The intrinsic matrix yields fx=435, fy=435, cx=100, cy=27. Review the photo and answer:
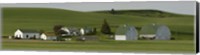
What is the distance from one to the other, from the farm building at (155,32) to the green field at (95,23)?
0.02 metres

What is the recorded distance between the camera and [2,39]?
2.30 m

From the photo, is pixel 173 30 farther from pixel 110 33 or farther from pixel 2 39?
pixel 2 39

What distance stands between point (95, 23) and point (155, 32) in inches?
11.9

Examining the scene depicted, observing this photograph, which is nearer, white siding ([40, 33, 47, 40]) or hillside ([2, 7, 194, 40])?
hillside ([2, 7, 194, 40])

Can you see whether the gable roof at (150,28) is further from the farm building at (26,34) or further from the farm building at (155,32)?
the farm building at (26,34)

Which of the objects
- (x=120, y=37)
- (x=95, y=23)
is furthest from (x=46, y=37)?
(x=120, y=37)

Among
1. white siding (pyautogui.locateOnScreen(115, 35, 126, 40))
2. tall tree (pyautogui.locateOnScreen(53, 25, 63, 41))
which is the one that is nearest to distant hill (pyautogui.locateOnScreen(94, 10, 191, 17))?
white siding (pyautogui.locateOnScreen(115, 35, 126, 40))

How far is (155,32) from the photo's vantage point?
2.14 metres

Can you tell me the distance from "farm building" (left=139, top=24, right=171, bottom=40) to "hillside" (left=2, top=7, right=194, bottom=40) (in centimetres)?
2

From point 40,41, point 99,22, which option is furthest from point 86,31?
point 40,41

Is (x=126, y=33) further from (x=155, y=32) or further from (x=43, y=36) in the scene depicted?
(x=43, y=36)

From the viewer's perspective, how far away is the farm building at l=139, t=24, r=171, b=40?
212cm

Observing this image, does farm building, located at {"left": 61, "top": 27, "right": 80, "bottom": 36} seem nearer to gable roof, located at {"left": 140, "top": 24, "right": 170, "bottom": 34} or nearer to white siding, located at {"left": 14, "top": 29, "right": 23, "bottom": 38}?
white siding, located at {"left": 14, "top": 29, "right": 23, "bottom": 38}

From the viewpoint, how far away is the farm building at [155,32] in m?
2.12
